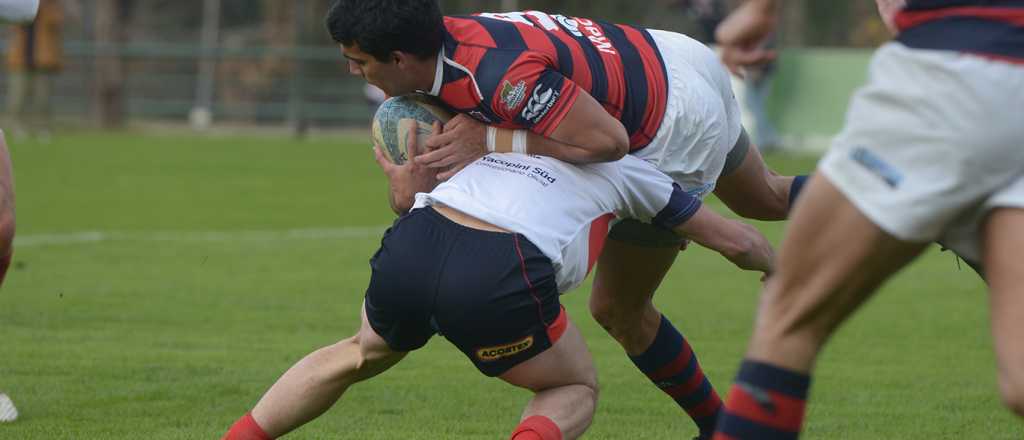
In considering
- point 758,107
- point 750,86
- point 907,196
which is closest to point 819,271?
point 907,196

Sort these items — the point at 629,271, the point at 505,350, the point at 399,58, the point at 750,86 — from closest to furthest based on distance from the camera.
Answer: the point at 505,350
the point at 399,58
the point at 629,271
the point at 750,86

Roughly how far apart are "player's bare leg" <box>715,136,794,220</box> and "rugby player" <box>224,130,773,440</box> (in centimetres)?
72

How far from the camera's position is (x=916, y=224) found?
11.0 ft

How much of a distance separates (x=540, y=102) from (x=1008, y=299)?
1558 millimetres

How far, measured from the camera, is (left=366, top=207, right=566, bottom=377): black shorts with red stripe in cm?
431

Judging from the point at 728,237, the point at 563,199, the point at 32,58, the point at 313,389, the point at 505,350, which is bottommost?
the point at 32,58

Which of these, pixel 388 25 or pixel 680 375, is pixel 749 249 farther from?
pixel 388 25

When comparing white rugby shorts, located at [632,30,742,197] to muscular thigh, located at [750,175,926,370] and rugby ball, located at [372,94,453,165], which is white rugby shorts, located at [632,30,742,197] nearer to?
rugby ball, located at [372,94,453,165]

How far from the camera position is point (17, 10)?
5.09 metres

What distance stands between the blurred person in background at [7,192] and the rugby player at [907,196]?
2.79 metres

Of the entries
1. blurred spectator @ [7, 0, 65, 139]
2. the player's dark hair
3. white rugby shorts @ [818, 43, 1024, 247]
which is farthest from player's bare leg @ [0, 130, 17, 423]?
blurred spectator @ [7, 0, 65, 139]

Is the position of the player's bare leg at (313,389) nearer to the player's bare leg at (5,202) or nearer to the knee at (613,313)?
the knee at (613,313)

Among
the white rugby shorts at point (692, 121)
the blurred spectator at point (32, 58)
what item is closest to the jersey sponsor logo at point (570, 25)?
the white rugby shorts at point (692, 121)

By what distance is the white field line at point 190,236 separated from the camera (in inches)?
479
